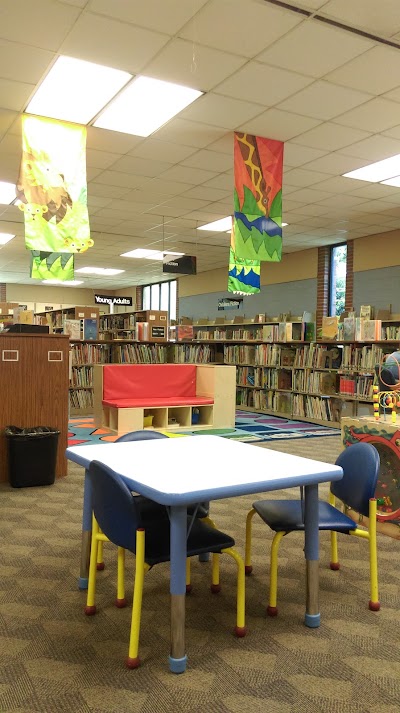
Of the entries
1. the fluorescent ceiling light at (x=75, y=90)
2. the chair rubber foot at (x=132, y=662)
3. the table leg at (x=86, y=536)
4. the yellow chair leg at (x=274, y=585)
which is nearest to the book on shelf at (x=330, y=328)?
the fluorescent ceiling light at (x=75, y=90)

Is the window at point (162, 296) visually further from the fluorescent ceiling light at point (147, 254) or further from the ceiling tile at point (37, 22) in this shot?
the ceiling tile at point (37, 22)

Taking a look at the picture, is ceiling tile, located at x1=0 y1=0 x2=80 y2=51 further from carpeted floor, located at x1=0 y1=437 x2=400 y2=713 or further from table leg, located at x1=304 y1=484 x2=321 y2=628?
carpeted floor, located at x1=0 y1=437 x2=400 y2=713

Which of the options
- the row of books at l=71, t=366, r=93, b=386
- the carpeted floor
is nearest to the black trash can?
the carpeted floor

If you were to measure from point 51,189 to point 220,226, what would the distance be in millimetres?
5078

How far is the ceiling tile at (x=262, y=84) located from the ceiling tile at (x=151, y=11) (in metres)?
0.75

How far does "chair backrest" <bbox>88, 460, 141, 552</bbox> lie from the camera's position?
213cm

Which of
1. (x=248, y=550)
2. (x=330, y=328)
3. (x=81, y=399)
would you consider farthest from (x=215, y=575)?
(x=81, y=399)

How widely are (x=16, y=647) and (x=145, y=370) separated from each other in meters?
5.69

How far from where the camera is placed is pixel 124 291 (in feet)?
62.9

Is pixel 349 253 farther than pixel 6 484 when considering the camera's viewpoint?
Yes

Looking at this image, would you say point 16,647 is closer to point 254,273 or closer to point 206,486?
point 206,486

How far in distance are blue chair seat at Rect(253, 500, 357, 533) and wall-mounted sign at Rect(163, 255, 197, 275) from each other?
6.77 meters

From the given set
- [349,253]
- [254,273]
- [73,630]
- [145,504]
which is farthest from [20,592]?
[349,253]

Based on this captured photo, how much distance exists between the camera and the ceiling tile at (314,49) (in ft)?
12.0
